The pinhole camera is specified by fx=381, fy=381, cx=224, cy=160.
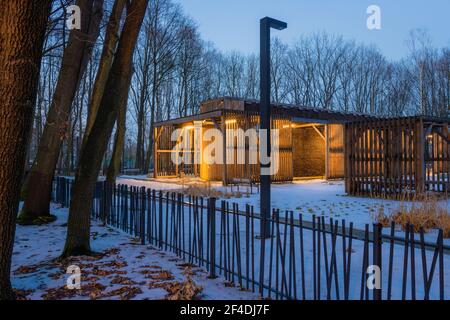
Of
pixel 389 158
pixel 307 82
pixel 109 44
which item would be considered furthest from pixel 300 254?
pixel 307 82

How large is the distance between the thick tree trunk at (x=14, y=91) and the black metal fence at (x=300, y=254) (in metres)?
2.43

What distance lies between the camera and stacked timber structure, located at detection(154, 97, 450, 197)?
13.6 meters

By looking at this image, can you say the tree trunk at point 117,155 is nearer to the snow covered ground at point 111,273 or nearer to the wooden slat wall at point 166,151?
the snow covered ground at point 111,273

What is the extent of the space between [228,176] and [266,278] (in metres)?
14.9

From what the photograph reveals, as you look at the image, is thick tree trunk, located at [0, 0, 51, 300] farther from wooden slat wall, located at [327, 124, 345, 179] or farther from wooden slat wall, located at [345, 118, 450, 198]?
wooden slat wall, located at [327, 124, 345, 179]

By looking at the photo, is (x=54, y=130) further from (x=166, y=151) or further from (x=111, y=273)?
(x=166, y=151)

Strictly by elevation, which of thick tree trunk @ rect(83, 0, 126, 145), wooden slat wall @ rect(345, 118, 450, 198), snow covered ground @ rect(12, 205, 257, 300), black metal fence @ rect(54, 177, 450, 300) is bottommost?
snow covered ground @ rect(12, 205, 257, 300)

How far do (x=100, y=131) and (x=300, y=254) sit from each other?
146 inches

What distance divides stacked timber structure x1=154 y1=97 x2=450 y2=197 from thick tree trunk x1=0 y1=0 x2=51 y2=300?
38.7 feet

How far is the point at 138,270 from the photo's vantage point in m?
5.24

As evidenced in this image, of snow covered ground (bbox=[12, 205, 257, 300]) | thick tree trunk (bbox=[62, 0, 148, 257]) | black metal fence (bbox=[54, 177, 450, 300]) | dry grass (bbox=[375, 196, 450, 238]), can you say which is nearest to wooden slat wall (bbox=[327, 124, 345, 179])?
dry grass (bbox=[375, 196, 450, 238])

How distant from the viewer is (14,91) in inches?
140
